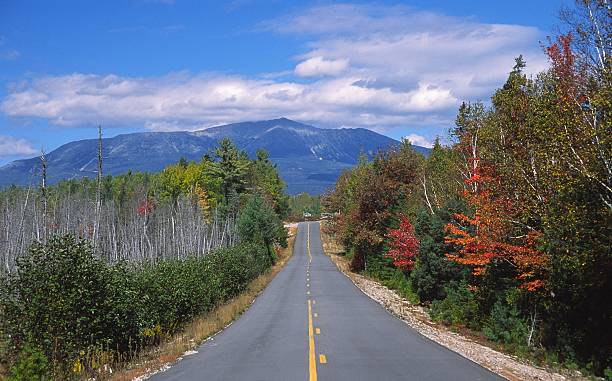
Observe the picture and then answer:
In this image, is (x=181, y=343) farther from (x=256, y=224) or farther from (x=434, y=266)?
(x=256, y=224)

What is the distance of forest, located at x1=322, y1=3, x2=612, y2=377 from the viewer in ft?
51.5

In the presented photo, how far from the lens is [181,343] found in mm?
18797

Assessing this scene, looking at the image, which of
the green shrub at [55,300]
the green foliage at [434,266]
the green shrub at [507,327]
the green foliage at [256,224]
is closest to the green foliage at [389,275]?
the green foliage at [434,266]

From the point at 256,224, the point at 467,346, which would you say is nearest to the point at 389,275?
the point at 256,224

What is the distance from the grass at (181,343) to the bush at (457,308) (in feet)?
31.7

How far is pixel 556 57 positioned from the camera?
20000mm

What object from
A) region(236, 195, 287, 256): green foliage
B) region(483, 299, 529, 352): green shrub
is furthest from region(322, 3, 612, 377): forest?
region(236, 195, 287, 256): green foliage

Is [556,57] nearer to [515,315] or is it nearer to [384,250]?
[515,315]

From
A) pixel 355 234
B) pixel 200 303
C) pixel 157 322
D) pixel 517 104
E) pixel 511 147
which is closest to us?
pixel 157 322

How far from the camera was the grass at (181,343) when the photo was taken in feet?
45.2

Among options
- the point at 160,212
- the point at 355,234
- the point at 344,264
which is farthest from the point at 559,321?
the point at 160,212

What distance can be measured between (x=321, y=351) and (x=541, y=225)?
8340 mm

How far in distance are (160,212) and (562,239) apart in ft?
224

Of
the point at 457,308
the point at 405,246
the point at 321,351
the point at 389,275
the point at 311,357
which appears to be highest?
the point at 405,246
